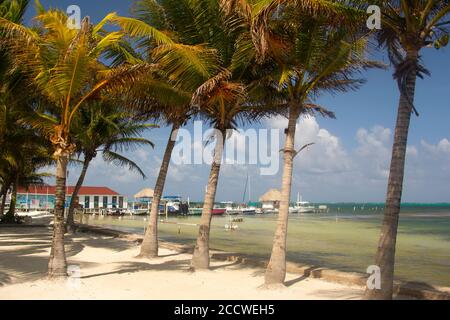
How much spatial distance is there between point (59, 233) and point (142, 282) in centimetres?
200

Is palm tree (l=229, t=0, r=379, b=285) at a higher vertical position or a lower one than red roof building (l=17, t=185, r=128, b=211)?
higher

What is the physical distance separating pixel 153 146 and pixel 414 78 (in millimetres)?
19487

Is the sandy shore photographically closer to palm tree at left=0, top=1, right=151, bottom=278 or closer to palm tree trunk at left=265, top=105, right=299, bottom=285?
palm tree trunk at left=265, top=105, right=299, bottom=285

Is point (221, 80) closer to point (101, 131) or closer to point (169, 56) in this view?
point (169, 56)

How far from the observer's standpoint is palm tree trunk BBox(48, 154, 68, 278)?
9.35 m

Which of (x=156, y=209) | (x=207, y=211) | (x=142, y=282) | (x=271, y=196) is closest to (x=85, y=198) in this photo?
(x=271, y=196)

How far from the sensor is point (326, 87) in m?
11.1

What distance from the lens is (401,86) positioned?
7570mm

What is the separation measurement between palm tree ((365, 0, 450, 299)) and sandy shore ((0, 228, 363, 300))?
1.56m

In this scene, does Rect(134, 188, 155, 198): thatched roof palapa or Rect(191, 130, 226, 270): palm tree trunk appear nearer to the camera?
Rect(191, 130, 226, 270): palm tree trunk

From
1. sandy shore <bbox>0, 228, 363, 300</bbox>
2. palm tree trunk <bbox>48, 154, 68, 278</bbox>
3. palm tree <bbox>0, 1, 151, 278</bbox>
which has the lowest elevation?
sandy shore <bbox>0, 228, 363, 300</bbox>

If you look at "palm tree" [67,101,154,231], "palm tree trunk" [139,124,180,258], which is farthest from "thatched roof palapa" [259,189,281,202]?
"palm tree trunk" [139,124,180,258]

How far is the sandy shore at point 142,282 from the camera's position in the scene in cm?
852
